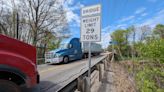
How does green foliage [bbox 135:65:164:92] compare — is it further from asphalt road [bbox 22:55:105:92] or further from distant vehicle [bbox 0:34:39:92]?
distant vehicle [bbox 0:34:39:92]

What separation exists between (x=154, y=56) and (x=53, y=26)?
65.5 ft

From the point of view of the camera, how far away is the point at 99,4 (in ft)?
18.6

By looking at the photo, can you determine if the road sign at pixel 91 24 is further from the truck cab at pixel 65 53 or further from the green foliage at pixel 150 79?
the truck cab at pixel 65 53

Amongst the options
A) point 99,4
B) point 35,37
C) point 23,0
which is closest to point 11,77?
point 99,4

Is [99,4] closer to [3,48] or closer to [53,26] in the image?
[3,48]

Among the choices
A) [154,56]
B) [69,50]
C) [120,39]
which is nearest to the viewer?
[154,56]

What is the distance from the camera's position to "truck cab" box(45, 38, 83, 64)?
71.4 feet

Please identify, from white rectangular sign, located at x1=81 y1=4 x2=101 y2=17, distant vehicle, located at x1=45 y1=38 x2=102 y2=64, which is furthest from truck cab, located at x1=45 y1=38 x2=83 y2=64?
white rectangular sign, located at x1=81 y1=4 x2=101 y2=17

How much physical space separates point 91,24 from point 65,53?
681 inches

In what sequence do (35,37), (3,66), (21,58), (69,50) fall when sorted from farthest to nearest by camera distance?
(35,37)
(69,50)
(21,58)
(3,66)

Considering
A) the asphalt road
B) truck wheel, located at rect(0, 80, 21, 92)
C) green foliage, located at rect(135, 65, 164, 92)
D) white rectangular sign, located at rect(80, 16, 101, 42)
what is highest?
white rectangular sign, located at rect(80, 16, 101, 42)

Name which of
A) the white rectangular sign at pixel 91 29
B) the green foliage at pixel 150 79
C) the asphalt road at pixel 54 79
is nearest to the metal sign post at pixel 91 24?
the white rectangular sign at pixel 91 29

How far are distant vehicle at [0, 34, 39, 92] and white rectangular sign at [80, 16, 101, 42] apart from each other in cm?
180

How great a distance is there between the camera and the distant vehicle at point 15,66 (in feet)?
12.2
